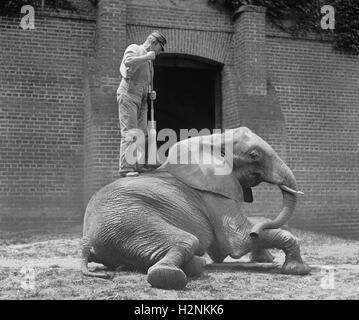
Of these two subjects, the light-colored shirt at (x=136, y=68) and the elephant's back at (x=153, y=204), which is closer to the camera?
the elephant's back at (x=153, y=204)

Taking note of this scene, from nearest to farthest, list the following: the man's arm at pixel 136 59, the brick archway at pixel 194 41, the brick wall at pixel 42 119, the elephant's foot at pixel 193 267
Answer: the elephant's foot at pixel 193 267
the man's arm at pixel 136 59
the brick wall at pixel 42 119
the brick archway at pixel 194 41

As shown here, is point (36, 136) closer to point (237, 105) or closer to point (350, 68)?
point (237, 105)

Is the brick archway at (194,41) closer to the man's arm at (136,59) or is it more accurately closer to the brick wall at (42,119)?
the brick wall at (42,119)

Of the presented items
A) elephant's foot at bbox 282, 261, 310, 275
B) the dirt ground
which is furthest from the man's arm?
elephant's foot at bbox 282, 261, 310, 275

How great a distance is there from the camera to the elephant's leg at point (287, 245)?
5.67 m

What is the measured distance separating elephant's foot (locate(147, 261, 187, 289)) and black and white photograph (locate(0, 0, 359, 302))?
0.01 m

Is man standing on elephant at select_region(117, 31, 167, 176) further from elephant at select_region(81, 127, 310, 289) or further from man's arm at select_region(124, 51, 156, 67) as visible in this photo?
elephant at select_region(81, 127, 310, 289)

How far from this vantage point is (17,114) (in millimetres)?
10031

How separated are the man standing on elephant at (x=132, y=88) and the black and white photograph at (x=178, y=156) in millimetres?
Result: 18

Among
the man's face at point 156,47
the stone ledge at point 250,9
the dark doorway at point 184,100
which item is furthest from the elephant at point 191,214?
the dark doorway at point 184,100

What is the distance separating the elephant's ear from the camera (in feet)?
19.1

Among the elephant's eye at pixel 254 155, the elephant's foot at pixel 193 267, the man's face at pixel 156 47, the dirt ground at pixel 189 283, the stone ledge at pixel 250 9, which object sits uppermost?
the stone ledge at pixel 250 9

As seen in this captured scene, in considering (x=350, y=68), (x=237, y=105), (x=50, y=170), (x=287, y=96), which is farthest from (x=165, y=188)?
(x=350, y=68)

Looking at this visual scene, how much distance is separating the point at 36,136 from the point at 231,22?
456 centimetres
